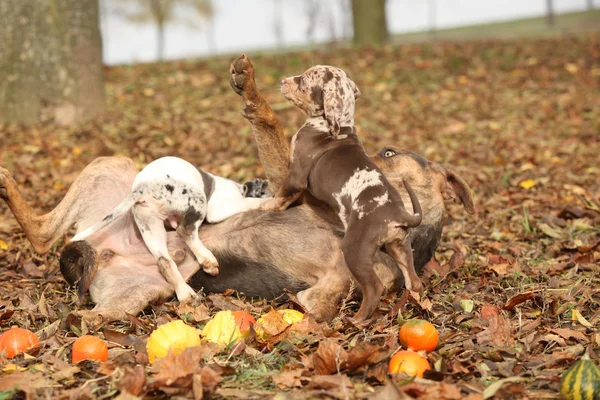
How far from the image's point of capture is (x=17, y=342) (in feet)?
12.0

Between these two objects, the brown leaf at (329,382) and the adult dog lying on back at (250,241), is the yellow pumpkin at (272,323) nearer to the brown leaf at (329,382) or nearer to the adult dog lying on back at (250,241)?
the adult dog lying on back at (250,241)

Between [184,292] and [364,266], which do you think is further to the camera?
[184,292]

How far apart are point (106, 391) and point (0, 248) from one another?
3.24 metres

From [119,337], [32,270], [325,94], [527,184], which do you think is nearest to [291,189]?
[325,94]

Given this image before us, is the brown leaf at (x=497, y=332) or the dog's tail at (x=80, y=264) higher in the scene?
the dog's tail at (x=80, y=264)

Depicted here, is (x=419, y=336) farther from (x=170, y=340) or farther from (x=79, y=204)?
(x=79, y=204)

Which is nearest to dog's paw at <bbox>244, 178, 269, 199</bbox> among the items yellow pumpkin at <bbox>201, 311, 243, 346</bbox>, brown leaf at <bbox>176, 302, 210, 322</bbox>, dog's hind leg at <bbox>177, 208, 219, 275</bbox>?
dog's hind leg at <bbox>177, 208, 219, 275</bbox>

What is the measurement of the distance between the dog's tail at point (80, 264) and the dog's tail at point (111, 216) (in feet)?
0.24

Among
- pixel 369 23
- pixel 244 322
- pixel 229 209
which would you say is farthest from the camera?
pixel 369 23

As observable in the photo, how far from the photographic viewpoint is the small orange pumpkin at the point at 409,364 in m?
3.28

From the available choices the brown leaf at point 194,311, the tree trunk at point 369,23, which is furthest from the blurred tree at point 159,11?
the brown leaf at point 194,311

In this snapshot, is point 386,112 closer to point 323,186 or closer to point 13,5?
point 13,5

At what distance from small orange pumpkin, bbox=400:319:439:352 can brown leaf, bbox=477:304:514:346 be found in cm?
34

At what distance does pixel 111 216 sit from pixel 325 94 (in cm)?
171
